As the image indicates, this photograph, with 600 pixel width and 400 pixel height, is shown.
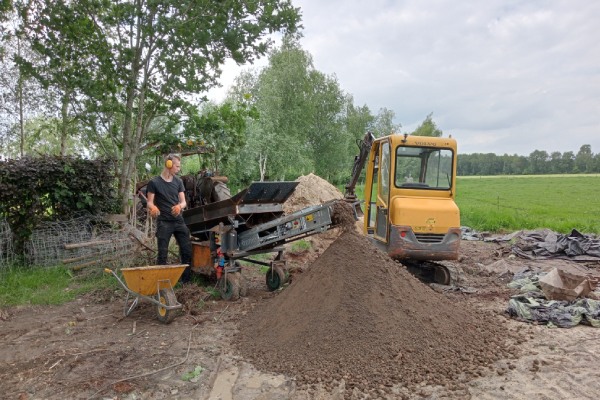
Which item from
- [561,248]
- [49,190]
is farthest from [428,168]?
[49,190]

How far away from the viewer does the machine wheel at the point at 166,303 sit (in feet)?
18.4

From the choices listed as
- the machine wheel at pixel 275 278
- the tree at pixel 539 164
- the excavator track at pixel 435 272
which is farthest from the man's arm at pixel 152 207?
the tree at pixel 539 164

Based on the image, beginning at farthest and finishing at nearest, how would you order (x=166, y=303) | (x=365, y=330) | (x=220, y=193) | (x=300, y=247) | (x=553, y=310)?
(x=300, y=247) < (x=220, y=193) < (x=553, y=310) < (x=166, y=303) < (x=365, y=330)

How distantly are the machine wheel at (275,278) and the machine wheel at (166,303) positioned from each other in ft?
6.82

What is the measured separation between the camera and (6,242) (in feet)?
26.3

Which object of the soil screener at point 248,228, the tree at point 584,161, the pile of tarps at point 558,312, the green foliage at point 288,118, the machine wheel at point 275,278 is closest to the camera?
the pile of tarps at point 558,312

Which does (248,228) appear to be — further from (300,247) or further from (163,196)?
(300,247)

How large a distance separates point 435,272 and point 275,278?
299 cm

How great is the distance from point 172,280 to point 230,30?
5.50 metres

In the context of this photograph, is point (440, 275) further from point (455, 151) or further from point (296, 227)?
point (296, 227)

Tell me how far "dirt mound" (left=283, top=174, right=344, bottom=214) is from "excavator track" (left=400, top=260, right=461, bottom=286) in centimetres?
658

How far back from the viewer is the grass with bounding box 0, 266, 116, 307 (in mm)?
6793

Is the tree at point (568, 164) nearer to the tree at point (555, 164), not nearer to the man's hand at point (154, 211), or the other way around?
the tree at point (555, 164)

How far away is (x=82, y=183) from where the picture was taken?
28.9 feet
